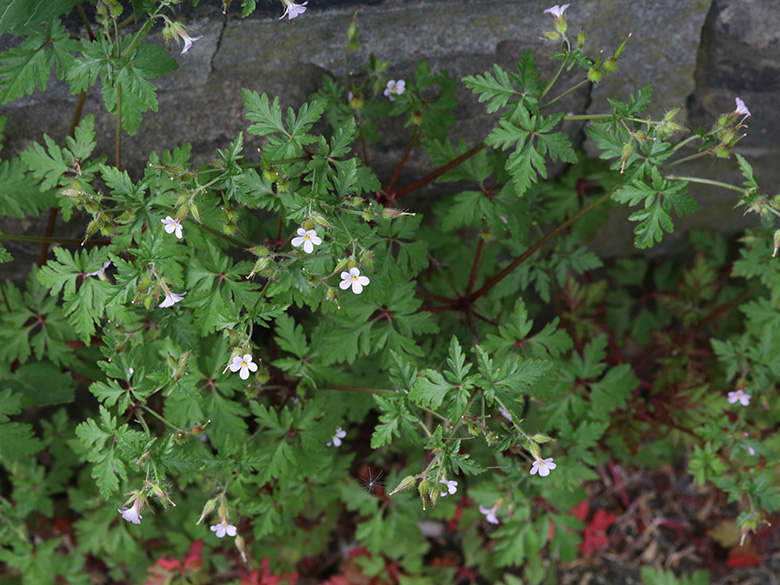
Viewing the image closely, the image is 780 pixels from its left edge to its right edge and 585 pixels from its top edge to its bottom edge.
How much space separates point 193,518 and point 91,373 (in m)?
0.91

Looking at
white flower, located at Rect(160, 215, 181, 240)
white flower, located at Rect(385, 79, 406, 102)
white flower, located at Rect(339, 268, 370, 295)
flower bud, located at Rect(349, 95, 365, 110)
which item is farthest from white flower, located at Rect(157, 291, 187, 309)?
white flower, located at Rect(385, 79, 406, 102)

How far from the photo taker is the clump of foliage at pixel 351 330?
2.08m

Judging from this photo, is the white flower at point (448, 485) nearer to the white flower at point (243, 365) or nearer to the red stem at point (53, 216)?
the white flower at point (243, 365)

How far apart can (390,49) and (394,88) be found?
0.74 ft

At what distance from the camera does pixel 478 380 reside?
6.77 ft

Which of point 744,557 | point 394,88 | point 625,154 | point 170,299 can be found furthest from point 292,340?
point 744,557

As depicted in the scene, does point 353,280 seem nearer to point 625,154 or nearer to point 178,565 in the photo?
point 625,154

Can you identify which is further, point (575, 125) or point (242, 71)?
point (575, 125)

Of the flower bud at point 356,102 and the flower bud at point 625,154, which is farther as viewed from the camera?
the flower bud at point 356,102

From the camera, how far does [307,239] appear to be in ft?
6.37

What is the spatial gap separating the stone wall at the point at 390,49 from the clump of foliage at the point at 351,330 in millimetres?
114

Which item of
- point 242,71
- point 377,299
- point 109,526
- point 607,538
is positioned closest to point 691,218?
point 607,538

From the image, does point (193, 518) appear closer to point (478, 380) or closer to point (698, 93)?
point (478, 380)

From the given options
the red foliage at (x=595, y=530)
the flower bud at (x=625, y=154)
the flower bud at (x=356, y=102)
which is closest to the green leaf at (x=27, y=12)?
the flower bud at (x=356, y=102)
